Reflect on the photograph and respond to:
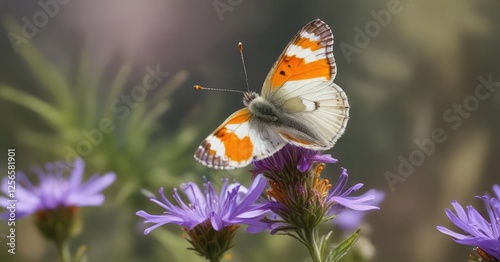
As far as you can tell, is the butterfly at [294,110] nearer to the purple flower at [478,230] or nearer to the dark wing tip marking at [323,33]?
the dark wing tip marking at [323,33]

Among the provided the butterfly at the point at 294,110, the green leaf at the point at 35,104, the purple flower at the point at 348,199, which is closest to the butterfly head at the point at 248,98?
the butterfly at the point at 294,110

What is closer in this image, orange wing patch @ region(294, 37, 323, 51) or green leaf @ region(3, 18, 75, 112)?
orange wing patch @ region(294, 37, 323, 51)

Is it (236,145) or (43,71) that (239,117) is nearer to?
(236,145)

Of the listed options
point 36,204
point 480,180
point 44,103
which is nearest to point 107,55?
point 44,103

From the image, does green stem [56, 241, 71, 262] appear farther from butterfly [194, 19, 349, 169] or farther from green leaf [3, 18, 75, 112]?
green leaf [3, 18, 75, 112]

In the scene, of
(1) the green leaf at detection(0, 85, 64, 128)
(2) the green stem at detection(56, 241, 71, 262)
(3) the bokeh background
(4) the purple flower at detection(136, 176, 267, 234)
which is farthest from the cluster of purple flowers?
(1) the green leaf at detection(0, 85, 64, 128)

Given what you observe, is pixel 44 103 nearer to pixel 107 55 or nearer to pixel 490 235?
pixel 107 55
